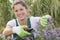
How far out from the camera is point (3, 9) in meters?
4.09

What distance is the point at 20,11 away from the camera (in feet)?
7.39

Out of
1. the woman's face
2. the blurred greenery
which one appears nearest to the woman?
the woman's face

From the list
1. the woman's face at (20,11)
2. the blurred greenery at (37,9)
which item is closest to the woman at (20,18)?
the woman's face at (20,11)

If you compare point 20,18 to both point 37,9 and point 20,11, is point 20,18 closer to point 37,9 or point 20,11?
point 20,11

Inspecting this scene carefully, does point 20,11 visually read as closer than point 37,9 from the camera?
Yes

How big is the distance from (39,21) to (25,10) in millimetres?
188

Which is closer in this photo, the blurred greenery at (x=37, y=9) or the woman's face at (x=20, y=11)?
the woman's face at (x=20, y=11)

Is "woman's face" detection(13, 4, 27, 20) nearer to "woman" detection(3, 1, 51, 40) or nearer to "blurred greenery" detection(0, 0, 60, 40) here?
"woman" detection(3, 1, 51, 40)

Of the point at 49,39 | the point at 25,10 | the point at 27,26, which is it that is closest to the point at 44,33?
the point at 49,39

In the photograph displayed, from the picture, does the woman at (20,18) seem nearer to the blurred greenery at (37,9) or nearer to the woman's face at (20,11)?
the woman's face at (20,11)

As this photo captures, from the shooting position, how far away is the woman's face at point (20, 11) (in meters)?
2.23

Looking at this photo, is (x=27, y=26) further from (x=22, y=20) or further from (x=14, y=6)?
(x=14, y=6)

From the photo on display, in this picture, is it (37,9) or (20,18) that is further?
(37,9)

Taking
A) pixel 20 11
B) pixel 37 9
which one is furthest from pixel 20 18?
pixel 37 9
